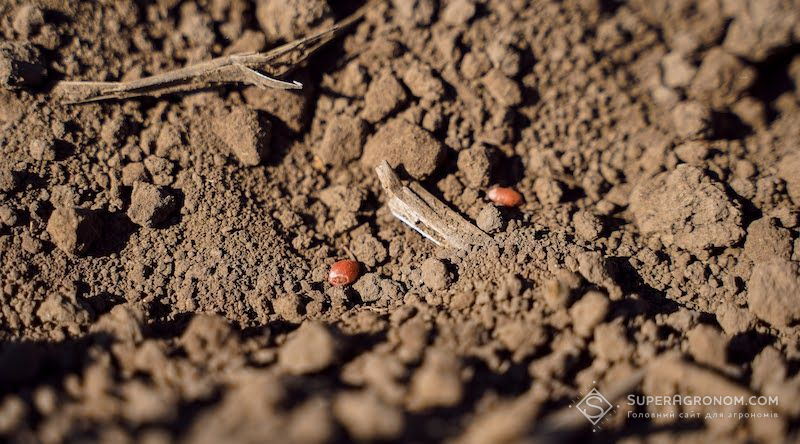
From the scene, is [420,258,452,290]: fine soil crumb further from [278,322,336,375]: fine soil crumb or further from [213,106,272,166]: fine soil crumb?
[213,106,272,166]: fine soil crumb

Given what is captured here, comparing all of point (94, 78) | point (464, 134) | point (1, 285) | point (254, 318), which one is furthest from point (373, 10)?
point (1, 285)

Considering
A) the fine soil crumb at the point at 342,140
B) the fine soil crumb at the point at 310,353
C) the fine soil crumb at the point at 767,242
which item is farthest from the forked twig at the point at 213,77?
the fine soil crumb at the point at 767,242

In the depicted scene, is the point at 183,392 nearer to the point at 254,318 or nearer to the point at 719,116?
the point at 254,318

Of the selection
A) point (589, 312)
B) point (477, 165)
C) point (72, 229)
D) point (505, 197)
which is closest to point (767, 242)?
point (589, 312)

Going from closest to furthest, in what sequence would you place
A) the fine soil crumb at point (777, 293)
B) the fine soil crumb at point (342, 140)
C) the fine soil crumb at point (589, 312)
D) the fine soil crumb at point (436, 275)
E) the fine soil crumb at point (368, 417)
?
1. the fine soil crumb at point (368, 417)
2. the fine soil crumb at point (589, 312)
3. the fine soil crumb at point (777, 293)
4. the fine soil crumb at point (436, 275)
5. the fine soil crumb at point (342, 140)

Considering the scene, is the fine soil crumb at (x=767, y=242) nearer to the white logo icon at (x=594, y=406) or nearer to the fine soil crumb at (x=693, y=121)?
the fine soil crumb at (x=693, y=121)

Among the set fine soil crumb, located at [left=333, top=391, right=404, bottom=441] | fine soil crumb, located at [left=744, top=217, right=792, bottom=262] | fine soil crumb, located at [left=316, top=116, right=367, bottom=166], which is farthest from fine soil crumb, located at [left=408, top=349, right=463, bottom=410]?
fine soil crumb, located at [left=744, top=217, right=792, bottom=262]
